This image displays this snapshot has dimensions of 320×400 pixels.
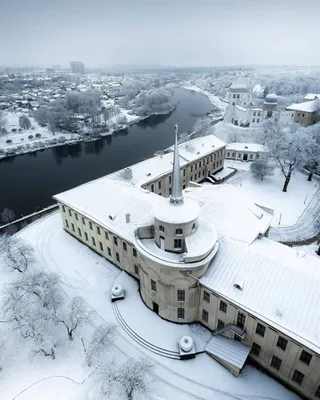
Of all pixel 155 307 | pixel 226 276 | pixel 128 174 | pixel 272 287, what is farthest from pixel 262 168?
pixel 155 307

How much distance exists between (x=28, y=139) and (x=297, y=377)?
120163 mm

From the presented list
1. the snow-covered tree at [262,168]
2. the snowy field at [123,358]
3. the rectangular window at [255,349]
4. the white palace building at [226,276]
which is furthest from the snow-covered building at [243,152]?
the rectangular window at [255,349]

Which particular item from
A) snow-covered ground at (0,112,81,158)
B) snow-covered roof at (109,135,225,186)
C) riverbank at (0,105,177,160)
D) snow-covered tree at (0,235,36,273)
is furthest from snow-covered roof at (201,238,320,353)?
snow-covered ground at (0,112,81,158)

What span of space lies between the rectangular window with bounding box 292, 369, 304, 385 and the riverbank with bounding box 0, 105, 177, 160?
350 feet

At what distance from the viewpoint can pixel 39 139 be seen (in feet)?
378

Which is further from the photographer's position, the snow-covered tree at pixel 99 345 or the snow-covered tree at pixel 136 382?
the snow-covered tree at pixel 99 345

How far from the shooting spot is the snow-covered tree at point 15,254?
39.7m

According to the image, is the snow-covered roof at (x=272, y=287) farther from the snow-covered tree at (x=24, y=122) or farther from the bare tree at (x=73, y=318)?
the snow-covered tree at (x=24, y=122)

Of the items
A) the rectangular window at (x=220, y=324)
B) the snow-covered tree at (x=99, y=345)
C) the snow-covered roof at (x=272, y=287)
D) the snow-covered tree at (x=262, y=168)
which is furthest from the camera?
the snow-covered tree at (x=262, y=168)

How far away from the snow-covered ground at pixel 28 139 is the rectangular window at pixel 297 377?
4281 inches

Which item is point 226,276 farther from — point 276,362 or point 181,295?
point 276,362

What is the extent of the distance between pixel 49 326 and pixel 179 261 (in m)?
17.8

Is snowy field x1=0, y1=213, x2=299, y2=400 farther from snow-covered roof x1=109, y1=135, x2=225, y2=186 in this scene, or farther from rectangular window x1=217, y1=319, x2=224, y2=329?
snow-covered roof x1=109, y1=135, x2=225, y2=186

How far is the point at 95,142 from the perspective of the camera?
117 metres
